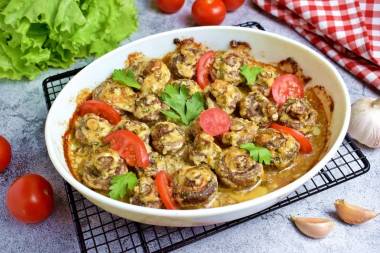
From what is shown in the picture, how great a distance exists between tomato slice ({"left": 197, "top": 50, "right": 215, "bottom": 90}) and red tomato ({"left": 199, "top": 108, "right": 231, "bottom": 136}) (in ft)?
1.58

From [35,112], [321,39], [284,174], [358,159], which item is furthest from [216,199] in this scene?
[321,39]

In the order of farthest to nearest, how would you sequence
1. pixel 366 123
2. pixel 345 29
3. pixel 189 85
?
pixel 345 29 < pixel 366 123 < pixel 189 85

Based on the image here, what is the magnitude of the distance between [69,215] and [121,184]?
2.24 ft

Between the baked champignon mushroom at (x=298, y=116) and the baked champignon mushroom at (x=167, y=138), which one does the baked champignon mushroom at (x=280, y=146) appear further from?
the baked champignon mushroom at (x=167, y=138)

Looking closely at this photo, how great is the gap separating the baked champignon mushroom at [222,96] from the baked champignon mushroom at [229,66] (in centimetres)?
19

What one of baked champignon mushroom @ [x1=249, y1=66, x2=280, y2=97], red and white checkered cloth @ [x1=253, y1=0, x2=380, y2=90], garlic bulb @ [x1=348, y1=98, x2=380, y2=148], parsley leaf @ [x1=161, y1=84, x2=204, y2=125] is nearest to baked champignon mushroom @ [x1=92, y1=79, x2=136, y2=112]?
parsley leaf @ [x1=161, y1=84, x2=204, y2=125]

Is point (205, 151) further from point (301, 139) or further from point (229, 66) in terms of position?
point (229, 66)

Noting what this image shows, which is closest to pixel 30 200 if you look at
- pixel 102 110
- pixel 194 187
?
pixel 102 110

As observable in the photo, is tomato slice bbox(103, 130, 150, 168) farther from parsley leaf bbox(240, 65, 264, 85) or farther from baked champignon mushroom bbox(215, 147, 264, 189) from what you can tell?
parsley leaf bbox(240, 65, 264, 85)

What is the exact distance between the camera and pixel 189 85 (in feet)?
11.3

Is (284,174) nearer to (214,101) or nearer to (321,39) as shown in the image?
(214,101)

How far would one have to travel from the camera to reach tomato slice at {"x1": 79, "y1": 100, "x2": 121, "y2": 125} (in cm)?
329

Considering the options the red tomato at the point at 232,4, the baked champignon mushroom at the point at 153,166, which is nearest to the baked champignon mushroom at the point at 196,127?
the baked champignon mushroom at the point at 153,166

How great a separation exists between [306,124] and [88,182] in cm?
170
